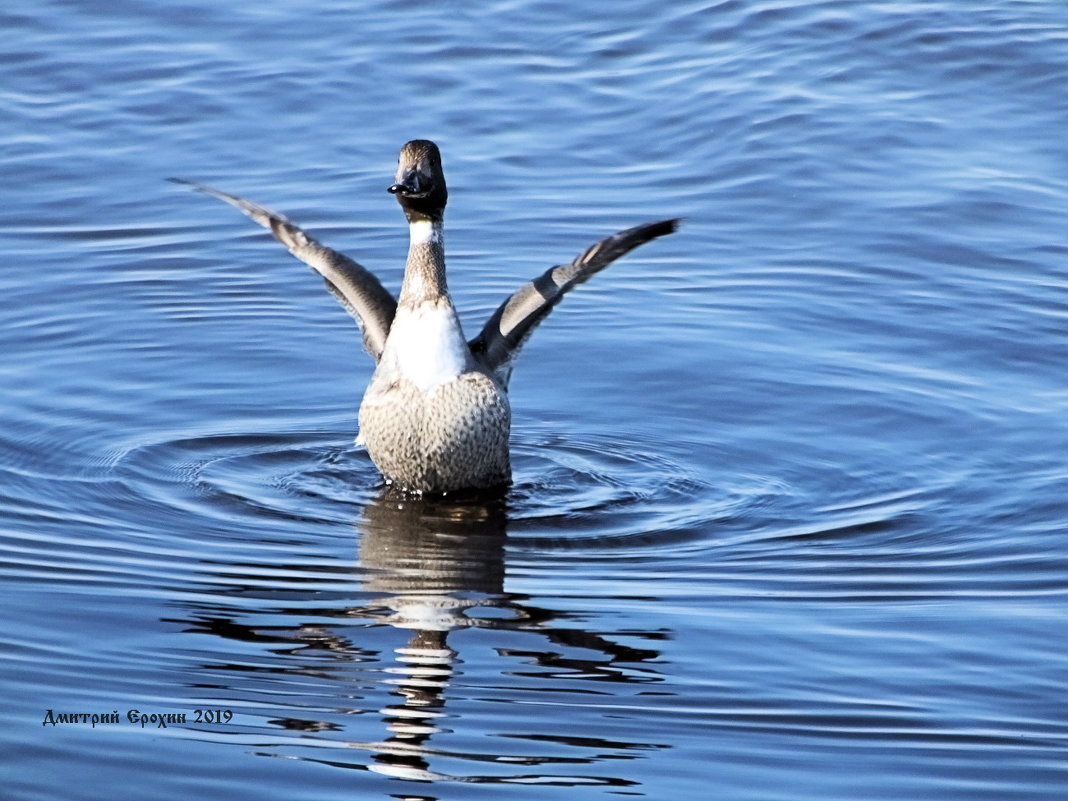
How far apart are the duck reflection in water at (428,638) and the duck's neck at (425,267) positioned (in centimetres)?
105

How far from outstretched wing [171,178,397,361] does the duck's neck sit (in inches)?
18.1

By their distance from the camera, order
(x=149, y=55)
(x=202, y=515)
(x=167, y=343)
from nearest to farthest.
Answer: (x=202, y=515), (x=167, y=343), (x=149, y=55)

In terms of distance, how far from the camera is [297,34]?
17.7m

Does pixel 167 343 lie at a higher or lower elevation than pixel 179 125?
lower

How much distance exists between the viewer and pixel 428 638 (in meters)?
7.26

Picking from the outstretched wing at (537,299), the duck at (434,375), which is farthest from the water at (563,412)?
the outstretched wing at (537,299)

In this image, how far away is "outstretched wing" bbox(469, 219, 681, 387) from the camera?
894 centimetres

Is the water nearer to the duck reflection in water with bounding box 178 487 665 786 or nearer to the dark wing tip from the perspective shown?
the duck reflection in water with bounding box 178 487 665 786

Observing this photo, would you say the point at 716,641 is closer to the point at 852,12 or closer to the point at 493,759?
the point at 493,759

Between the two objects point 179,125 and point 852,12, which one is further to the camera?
point 852,12

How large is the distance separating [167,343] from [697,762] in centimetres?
608

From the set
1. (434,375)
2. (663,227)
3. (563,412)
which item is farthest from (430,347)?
(563,412)

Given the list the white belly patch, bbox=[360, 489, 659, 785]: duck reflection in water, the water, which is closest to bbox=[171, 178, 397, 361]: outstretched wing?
the white belly patch

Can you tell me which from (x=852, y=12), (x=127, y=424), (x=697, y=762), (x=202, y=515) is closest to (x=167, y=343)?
(x=127, y=424)
